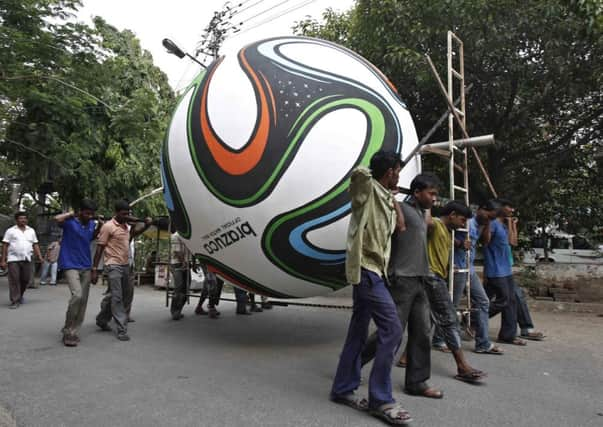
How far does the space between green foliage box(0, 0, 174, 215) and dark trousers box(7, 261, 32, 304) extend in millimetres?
3271

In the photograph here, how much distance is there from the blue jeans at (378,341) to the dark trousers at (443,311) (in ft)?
2.88

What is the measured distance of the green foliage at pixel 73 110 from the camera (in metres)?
9.06

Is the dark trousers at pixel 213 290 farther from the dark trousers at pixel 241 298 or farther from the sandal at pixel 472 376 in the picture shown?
the sandal at pixel 472 376

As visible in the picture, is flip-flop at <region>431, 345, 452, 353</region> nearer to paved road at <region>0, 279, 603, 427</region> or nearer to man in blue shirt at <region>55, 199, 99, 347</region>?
paved road at <region>0, 279, 603, 427</region>

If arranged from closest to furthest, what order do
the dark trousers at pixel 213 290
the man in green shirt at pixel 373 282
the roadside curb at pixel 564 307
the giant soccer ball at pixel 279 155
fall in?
the man in green shirt at pixel 373 282 → the giant soccer ball at pixel 279 155 → the dark trousers at pixel 213 290 → the roadside curb at pixel 564 307

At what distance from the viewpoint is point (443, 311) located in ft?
13.0

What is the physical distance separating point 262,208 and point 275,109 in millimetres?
796

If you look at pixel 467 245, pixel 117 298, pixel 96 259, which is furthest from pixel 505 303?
pixel 96 259

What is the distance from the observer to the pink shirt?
222 inches

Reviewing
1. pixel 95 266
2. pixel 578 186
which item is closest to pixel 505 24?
pixel 578 186

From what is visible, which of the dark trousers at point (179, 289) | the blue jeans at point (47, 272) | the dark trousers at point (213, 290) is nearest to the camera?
the dark trousers at point (179, 289)

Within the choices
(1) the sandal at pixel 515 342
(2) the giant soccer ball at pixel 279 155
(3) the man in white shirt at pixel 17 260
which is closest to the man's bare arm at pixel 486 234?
(1) the sandal at pixel 515 342

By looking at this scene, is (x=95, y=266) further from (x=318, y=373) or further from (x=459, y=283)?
(x=459, y=283)

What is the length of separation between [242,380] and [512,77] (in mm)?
7176
